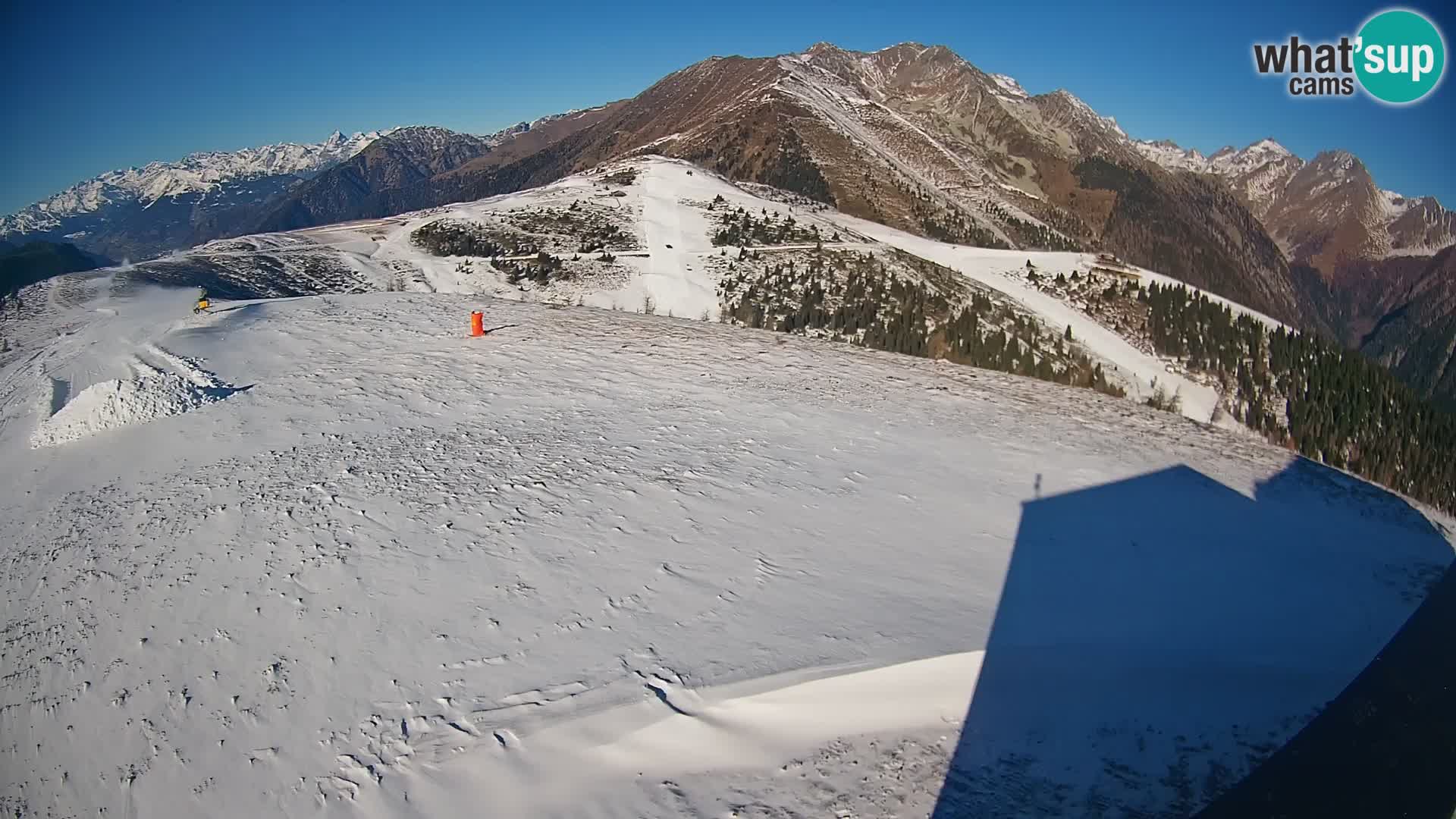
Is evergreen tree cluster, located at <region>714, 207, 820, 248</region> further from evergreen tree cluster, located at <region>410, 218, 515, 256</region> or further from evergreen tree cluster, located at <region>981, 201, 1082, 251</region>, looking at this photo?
evergreen tree cluster, located at <region>981, 201, 1082, 251</region>

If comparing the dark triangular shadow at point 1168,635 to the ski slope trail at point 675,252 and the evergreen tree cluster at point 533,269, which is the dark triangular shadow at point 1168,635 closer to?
the ski slope trail at point 675,252

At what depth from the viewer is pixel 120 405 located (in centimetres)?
1422

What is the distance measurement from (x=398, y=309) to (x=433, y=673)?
19529mm

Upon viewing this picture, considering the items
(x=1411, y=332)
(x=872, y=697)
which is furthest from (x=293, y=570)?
(x=1411, y=332)

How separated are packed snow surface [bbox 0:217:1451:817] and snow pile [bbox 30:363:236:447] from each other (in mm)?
87

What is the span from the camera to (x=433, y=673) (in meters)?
7.82

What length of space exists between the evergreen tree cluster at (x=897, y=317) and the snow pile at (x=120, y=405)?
68.3ft

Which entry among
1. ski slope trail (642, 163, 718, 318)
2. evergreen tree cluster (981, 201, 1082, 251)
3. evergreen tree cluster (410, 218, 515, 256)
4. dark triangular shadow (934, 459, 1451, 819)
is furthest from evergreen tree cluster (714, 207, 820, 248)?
evergreen tree cluster (981, 201, 1082, 251)

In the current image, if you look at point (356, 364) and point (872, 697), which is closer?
point (872, 697)

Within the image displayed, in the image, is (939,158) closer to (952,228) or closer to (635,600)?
(952,228)

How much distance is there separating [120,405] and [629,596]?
12.1 meters

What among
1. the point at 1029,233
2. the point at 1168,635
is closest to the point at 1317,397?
the point at 1168,635

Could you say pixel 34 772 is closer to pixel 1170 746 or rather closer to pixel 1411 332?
pixel 1170 746

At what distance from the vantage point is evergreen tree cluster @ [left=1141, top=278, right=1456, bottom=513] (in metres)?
27.0
